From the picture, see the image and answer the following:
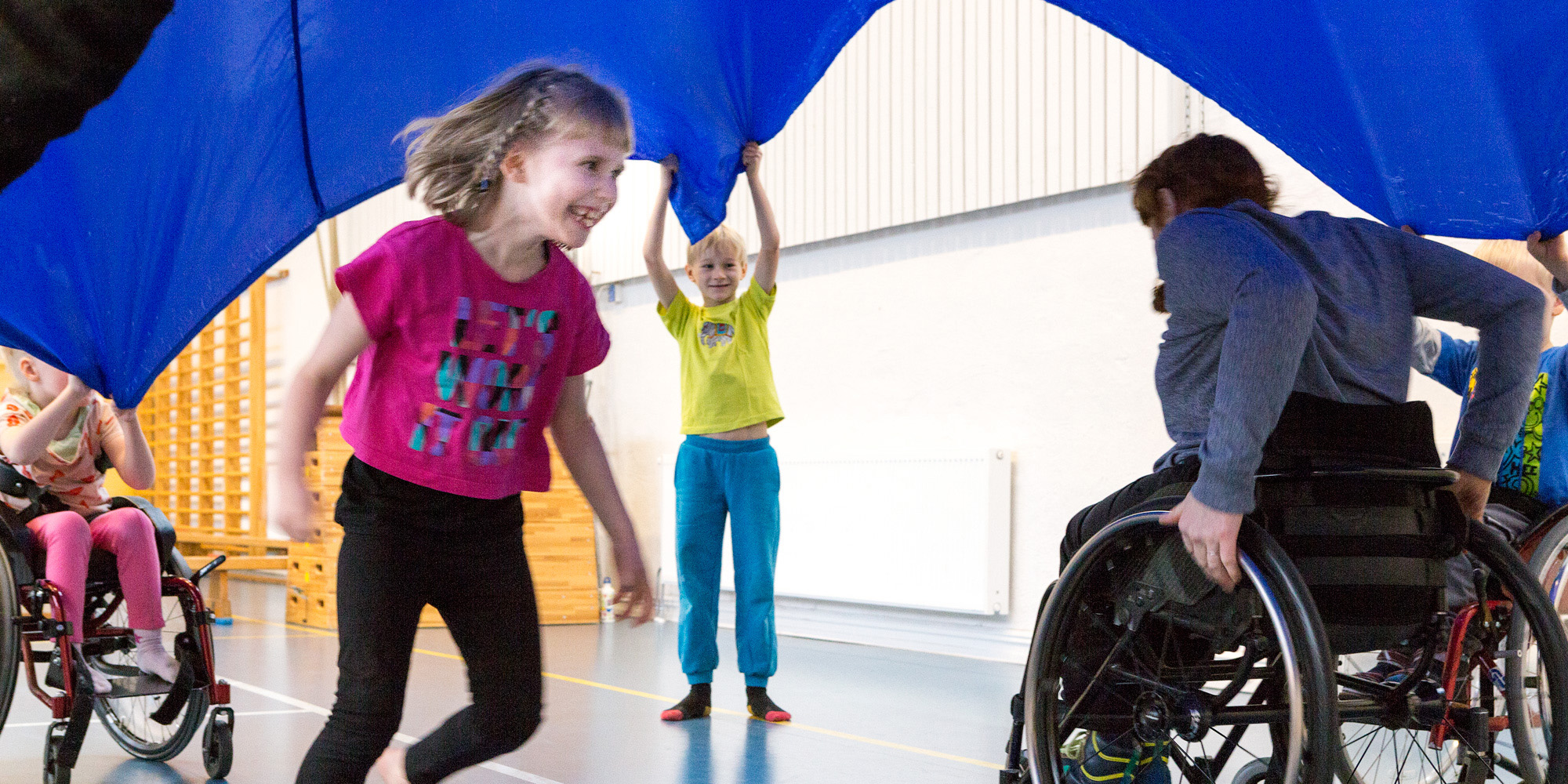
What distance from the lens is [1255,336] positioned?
1.44 m

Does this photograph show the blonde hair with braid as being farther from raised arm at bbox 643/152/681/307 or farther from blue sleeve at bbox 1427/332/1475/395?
blue sleeve at bbox 1427/332/1475/395

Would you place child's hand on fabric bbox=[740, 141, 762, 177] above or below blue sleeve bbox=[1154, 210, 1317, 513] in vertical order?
above

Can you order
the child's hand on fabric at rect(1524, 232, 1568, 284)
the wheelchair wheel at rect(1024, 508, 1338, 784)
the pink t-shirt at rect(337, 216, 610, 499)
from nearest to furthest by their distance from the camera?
1. the wheelchair wheel at rect(1024, 508, 1338, 784)
2. the pink t-shirt at rect(337, 216, 610, 499)
3. the child's hand on fabric at rect(1524, 232, 1568, 284)

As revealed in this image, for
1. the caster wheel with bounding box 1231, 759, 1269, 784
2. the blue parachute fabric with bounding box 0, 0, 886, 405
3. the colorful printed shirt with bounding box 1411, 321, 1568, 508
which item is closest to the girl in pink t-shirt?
the blue parachute fabric with bounding box 0, 0, 886, 405

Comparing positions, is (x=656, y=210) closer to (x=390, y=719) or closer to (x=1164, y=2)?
(x=1164, y=2)

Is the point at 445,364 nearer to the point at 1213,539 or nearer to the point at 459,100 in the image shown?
the point at 1213,539

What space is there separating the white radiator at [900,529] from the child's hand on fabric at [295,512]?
3.45m

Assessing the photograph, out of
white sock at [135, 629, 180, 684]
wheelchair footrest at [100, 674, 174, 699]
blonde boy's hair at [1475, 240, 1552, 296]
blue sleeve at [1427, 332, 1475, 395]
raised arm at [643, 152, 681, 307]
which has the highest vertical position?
raised arm at [643, 152, 681, 307]

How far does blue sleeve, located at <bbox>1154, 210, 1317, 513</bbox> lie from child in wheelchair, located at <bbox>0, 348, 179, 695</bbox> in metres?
2.09

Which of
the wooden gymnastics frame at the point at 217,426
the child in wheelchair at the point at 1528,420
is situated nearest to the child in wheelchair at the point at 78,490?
the child in wheelchair at the point at 1528,420

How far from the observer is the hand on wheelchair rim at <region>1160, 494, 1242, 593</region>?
1.40m

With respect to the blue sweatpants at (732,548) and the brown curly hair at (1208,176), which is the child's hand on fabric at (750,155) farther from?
the brown curly hair at (1208,176)

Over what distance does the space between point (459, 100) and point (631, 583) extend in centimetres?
130

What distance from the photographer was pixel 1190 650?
1.61 m
